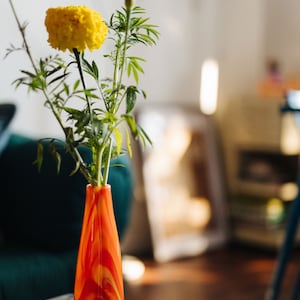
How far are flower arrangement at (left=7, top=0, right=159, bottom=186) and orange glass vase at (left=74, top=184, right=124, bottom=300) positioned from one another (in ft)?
0.13

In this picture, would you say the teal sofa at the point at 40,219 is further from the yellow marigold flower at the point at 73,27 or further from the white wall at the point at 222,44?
the white wall at the point at 222,44

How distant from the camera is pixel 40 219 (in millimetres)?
→ 1828

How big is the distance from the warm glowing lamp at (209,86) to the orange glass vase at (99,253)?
2.59 m

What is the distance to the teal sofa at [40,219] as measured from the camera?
1.67 m

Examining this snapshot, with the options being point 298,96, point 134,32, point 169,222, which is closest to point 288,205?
point 169,222

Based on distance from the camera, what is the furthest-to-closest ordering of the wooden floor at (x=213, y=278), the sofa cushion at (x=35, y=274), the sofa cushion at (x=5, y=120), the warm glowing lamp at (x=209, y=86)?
the warm glowing lamp at (x=209, y=86), the wooden floor at (x=213, y=278), the sofa cushion at (x=5, y=120), the sofa cushion at (x=35, y=274)

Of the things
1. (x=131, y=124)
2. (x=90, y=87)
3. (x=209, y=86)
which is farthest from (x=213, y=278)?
(x=131, y=124)

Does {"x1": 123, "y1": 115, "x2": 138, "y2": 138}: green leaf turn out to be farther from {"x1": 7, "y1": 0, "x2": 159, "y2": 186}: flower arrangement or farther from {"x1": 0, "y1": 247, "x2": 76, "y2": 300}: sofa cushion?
{"x1": 0, "y1": 247, "x2": 76, "y2": 300}: sofa cushion

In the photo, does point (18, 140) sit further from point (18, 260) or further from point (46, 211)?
point (18, 260)

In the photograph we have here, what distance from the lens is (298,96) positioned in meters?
2.21

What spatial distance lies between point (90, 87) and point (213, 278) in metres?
1.92

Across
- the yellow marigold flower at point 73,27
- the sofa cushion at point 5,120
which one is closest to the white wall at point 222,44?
the sofa cushion at point 5,120

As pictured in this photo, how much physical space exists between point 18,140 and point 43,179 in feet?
0.93

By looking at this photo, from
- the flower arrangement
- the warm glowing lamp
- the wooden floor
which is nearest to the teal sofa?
the flower arrangement
